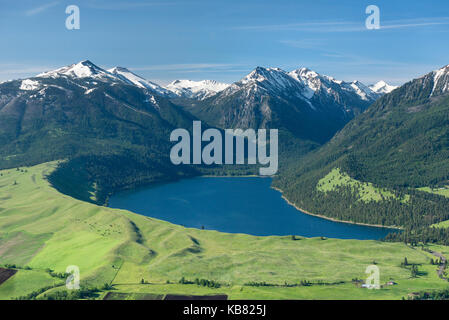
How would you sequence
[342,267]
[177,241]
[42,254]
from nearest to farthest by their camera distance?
[342,267]
[42,254]
[177,241]

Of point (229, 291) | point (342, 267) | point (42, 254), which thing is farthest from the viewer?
point (42, 254)

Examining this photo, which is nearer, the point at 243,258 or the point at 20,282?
the point at 20,282
